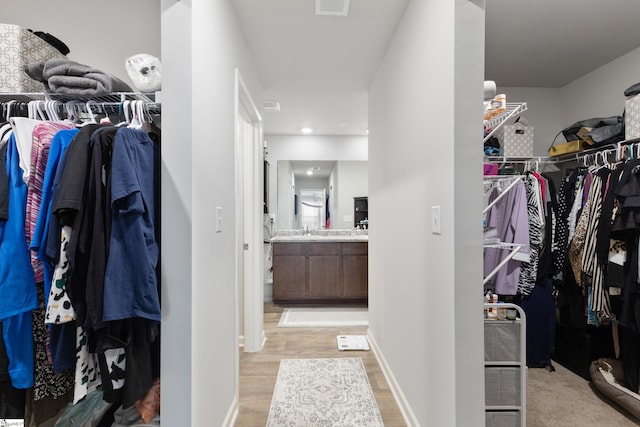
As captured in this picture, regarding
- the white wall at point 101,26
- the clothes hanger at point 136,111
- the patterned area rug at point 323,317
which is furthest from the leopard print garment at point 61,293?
the patterned area rug at point 323,317

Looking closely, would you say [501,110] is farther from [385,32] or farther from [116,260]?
[116,260]

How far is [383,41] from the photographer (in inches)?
88.9

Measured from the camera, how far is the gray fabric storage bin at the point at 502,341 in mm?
1481

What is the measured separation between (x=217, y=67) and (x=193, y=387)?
1.49 m

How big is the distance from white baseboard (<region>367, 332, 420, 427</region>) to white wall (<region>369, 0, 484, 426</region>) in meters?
0.03

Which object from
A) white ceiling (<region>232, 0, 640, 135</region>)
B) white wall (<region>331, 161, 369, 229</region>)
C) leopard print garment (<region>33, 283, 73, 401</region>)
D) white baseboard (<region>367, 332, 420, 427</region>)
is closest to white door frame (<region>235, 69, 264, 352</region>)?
white ceiling (<region>232, 0, 640, 135</region>)

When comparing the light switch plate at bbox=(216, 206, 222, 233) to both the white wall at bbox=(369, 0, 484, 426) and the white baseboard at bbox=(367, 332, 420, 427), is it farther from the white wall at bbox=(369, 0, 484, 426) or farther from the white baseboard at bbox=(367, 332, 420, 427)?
the white baseboard at bbox=(367, 332, 420, 427)

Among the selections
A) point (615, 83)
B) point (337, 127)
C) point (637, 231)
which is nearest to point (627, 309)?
point (637, 231)

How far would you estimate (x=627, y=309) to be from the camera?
6.15 feet

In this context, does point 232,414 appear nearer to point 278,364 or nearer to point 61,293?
point 278,364

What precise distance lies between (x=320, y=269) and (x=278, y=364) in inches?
63.2

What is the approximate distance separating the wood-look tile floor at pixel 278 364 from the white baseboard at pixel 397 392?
0.03 m

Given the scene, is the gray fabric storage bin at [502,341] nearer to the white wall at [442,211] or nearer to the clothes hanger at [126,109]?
the white wall at [442,211]

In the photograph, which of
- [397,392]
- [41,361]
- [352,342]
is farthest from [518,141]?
[41,361]
